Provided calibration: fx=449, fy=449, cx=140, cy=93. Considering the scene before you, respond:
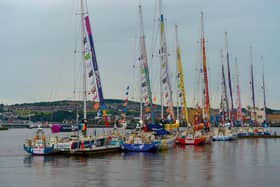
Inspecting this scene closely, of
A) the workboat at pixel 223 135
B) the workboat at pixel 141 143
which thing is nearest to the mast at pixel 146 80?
the workboat at pixel 141 143

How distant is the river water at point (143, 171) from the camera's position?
34.5 meters

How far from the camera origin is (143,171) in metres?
40.7

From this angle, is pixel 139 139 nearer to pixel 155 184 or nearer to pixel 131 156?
pixel 131 156

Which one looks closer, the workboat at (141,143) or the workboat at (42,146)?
the workboat at (42,146)

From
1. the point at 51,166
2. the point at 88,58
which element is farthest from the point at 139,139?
the point at 51,166

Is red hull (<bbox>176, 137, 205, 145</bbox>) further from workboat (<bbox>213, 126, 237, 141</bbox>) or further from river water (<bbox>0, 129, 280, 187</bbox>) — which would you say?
river water (<bbox>0, 129, 280, 187</bbox>)

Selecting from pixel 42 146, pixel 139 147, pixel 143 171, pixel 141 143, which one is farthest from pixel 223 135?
pixel 143 171

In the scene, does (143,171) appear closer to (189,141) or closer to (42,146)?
(42,146)

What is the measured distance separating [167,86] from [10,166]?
33295 millimetres

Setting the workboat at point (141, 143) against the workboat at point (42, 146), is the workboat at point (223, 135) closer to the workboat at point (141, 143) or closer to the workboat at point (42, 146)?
the workboat at point (141, 143)

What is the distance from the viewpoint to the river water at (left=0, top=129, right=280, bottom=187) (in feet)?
113

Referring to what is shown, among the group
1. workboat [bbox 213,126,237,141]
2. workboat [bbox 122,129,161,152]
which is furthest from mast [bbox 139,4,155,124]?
workboat [bbox 213,126,237,141]

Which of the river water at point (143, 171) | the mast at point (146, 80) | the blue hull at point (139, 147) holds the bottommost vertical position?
the river water at point (143, 171)

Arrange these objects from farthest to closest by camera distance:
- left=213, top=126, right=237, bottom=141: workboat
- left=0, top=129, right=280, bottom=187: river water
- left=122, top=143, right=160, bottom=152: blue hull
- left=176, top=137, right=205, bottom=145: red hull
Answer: left=213, top=126, right=237, bottom=141: workboat → left=176, top=137, right=205, bottom=145: red hull → left=122, top=143, right=160, bottom=152: blue hull → left=0, top=129, right=280, bottom=187: river water
